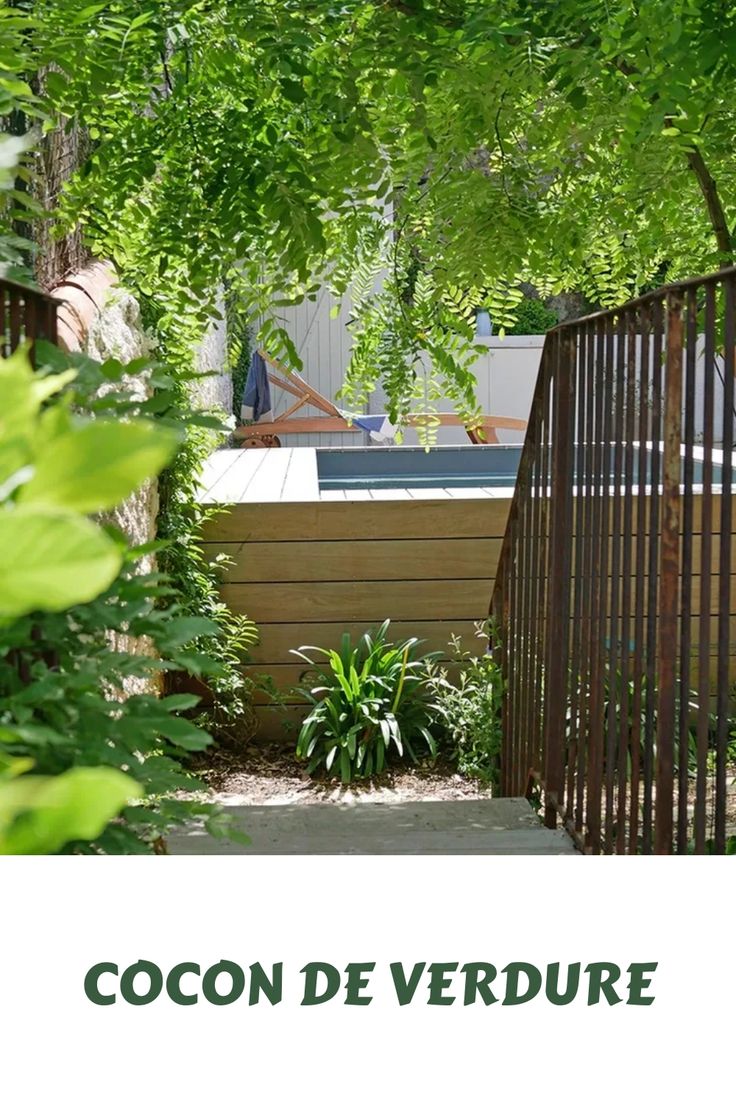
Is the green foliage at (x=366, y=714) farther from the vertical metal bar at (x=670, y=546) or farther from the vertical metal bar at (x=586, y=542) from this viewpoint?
the vertical metal bar at (x=670, y=546)

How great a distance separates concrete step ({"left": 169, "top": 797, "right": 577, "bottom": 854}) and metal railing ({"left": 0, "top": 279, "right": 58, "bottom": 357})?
1405mm

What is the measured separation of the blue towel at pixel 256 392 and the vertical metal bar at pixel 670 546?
1011 centimetres

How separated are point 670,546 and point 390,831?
1.33 m

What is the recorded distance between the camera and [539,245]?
155 inches

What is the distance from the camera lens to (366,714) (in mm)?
5004

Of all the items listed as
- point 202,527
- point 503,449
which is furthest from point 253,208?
point 503,449

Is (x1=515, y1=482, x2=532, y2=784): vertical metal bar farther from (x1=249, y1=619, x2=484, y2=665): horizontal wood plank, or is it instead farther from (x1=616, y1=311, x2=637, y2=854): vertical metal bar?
(x1=249, y1=619, x2=484, y2=665): horizontal wood plank

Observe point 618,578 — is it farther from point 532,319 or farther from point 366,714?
point 532,319

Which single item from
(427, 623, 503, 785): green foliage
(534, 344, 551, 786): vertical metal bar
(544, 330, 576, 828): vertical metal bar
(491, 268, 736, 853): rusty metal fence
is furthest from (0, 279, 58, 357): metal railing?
(427, 623, 503, 785): green foliage

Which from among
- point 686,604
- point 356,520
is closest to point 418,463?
point 356,520

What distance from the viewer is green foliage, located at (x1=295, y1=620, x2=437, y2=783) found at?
502 cm

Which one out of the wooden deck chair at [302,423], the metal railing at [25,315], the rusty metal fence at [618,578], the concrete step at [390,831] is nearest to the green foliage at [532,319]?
the wooden deck chair at [302,423]

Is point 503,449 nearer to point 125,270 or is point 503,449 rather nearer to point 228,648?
point 228,648

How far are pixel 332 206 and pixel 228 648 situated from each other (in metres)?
2.32
